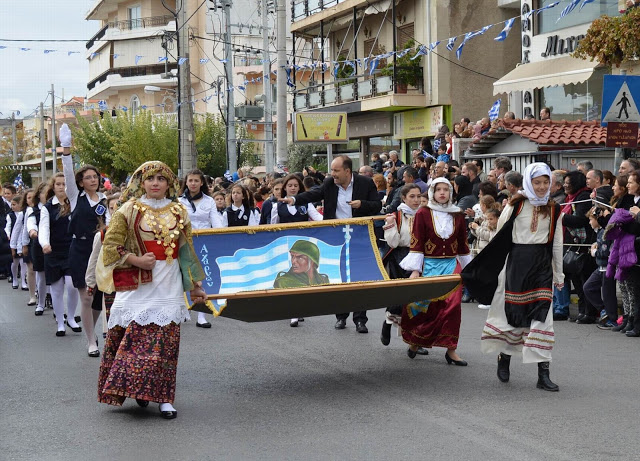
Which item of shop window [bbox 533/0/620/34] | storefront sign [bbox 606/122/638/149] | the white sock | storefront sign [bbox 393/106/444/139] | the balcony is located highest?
the balcony

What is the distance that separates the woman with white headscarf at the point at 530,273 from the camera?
8039mm

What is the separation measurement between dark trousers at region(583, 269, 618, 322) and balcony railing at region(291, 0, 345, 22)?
79.7ft

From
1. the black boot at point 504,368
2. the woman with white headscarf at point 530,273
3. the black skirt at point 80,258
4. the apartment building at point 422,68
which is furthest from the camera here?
the apartment building at point 422,68

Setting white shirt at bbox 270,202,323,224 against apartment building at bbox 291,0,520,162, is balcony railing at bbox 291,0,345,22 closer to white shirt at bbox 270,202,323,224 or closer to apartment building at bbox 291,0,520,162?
apartment building at bbox 291,0,520,162

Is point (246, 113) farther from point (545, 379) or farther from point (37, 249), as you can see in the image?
point (545, 379)

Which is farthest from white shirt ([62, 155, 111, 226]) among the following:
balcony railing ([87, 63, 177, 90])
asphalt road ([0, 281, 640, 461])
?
balcony railing ([87, 63, 177, 90])

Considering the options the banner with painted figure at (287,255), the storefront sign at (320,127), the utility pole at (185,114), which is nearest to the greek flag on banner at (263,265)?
the banner with painted figure at (287,255)

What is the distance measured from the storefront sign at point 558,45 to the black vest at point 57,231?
50.9 ft

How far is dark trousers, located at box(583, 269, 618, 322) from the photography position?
11656 mm

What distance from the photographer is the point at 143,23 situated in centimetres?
6888

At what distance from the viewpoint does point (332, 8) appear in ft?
115

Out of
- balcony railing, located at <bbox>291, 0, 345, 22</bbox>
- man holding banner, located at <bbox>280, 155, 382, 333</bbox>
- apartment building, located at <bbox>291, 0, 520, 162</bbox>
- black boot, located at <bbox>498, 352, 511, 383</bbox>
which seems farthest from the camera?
balcony railing, located at <bbox>291, 0, 345, 22</bbox>

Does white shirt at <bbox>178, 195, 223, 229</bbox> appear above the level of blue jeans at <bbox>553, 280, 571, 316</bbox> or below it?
above

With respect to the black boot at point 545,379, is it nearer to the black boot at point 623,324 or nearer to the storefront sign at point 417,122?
the black boot at point 623,324
